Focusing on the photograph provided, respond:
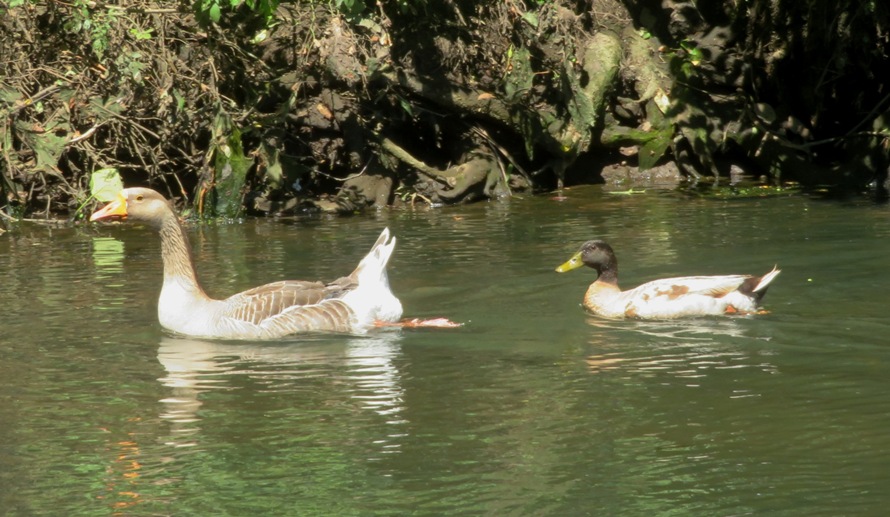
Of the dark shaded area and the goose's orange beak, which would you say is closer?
the goose's orange beak

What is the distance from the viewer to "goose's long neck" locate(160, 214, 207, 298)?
10594 mm

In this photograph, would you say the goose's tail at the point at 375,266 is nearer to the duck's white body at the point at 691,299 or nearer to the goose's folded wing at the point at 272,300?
the goose's folded wing at the point at 272,300

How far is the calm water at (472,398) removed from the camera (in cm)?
639

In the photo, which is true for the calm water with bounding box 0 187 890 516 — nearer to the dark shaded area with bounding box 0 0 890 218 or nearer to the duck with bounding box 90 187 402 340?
the duck with bounding box 90 187 402 340

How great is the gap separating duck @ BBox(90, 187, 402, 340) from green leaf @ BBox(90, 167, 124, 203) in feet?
20.5

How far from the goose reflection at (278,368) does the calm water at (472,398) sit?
3 cm

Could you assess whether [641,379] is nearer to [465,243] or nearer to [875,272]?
[875,272]

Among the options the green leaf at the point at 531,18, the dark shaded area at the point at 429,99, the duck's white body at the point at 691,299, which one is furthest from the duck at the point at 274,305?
the green leaf at the point at 531,18

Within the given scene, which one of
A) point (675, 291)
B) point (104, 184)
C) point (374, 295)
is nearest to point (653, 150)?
point (104, 184)

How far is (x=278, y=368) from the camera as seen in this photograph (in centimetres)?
911

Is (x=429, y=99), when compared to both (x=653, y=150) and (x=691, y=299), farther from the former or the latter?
(x=691, y=299)

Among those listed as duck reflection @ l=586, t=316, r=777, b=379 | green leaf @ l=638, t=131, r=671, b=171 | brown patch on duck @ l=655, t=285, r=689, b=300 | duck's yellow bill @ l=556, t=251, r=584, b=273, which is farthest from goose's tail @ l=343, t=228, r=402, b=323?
green leaf @ l=638, t=131, r=671, b=171

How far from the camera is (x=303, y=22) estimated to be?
1756 centimetres

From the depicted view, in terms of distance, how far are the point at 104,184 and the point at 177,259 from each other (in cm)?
669
